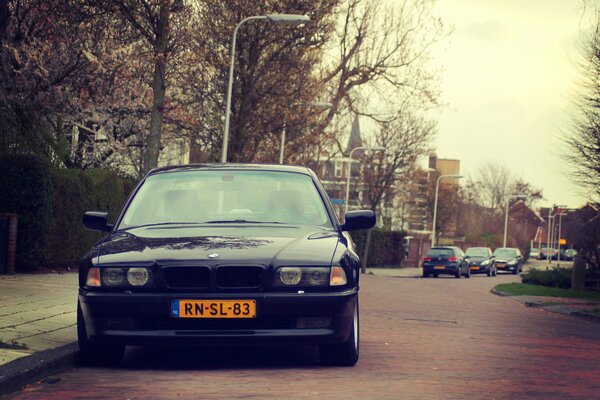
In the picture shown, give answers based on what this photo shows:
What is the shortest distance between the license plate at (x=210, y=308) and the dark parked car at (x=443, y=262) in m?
46.0

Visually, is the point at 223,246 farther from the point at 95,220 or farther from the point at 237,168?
the point at 95,220

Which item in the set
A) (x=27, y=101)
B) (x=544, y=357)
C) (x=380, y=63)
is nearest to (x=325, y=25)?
(x=27, y=101)

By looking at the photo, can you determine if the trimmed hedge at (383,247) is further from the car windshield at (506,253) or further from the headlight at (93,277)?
the headlight at (93,277)

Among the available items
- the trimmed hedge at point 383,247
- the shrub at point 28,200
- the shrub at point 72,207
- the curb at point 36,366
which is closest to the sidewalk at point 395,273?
the trimmed hedge at point 383,247

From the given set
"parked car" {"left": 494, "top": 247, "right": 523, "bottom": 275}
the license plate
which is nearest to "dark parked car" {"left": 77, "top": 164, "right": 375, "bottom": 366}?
the license plate

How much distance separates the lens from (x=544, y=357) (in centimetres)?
1177

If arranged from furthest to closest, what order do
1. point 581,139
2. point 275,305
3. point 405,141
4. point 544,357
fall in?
point 405,141 → point 581,139 → point 544,357 → point 275,305

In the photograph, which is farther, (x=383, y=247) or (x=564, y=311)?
(x=383, y=247)

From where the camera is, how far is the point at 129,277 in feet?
29.4

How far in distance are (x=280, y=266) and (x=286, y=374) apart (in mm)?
846

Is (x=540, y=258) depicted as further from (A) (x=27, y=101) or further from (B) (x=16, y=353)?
(B) (x=16, y=353)

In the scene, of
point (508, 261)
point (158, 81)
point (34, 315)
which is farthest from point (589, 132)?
point (508, 261)

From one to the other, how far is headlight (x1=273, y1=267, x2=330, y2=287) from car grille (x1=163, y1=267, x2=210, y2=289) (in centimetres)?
54

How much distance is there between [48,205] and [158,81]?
11.3ft
